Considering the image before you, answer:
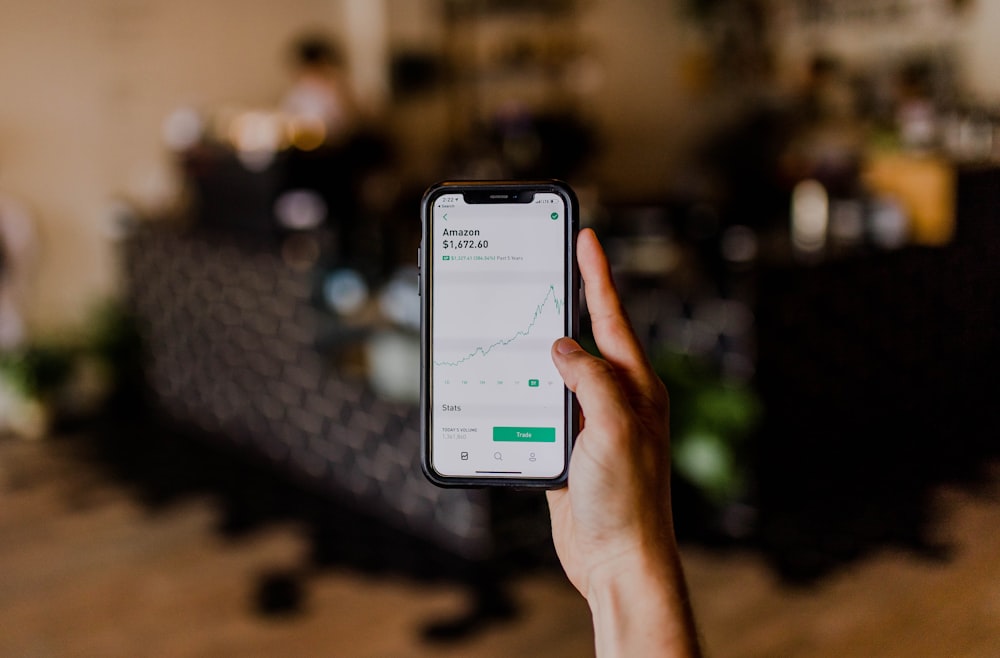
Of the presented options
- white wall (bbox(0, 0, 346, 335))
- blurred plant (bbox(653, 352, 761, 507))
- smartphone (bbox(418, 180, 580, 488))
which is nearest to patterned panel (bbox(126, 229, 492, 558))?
white wall (bbox(0, 0, 346, 335))

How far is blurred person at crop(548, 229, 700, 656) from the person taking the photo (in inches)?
28.5

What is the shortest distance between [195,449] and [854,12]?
3.60 metres

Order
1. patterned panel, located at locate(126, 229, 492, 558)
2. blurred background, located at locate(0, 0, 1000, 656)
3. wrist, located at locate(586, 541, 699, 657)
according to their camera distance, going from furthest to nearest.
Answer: patterned panel, located at locate(126, 229, 492, 558), blurred background, located at locate(0, 0, 1000, 656), wrist, located at locate(586, 541, 699, 657)

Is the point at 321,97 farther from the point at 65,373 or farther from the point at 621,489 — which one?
the point at 621,489

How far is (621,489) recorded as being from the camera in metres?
0.73

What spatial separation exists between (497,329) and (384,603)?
73.8 inches

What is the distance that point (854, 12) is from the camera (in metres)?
4.23

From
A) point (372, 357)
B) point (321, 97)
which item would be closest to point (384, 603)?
point (372, 357)

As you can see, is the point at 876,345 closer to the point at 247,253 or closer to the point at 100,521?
the point at 247,253

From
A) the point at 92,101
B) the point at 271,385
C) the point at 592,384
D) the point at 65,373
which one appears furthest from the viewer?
the point at 92,101

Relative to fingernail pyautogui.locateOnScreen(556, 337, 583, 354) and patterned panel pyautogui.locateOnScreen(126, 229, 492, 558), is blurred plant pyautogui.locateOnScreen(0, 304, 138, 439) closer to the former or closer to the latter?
patterned panel pyautogui.locateOnScreen(126, 229, 492, 558)

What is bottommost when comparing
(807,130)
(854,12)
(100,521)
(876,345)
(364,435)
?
(100,521)

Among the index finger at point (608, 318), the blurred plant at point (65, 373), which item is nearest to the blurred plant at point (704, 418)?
the index finger at point (608, 318)

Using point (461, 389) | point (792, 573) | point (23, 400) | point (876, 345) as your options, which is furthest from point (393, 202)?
point (461, 389)
